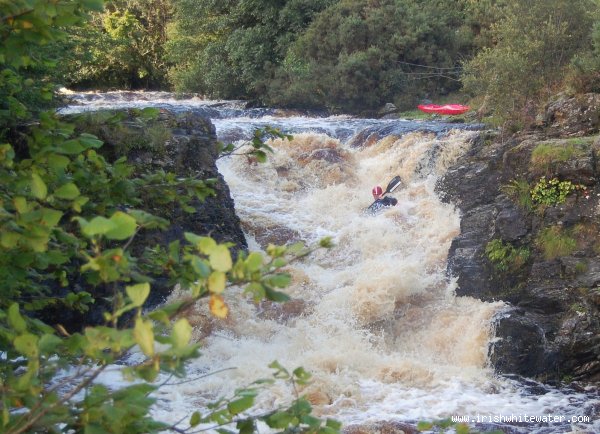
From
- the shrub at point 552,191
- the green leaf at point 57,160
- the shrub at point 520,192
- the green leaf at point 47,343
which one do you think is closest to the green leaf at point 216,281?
→ the green leaf at point 47,343

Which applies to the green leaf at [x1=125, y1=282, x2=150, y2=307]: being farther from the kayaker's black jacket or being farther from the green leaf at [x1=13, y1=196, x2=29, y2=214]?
the kayaker's black jacket

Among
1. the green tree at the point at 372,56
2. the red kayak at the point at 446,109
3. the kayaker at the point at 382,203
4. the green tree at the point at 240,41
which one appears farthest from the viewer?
the green tree at the point at 240,41

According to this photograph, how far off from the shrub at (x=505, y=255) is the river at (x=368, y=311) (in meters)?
0.61

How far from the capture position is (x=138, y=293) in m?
1.50

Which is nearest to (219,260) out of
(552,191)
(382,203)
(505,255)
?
(505,255)

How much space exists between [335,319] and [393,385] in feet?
5.68

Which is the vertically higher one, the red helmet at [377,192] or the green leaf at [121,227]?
the green leaf at [121,227]

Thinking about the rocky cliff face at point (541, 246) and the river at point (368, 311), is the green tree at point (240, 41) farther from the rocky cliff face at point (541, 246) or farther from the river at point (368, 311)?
the rocky cliff face at point (541, 246)

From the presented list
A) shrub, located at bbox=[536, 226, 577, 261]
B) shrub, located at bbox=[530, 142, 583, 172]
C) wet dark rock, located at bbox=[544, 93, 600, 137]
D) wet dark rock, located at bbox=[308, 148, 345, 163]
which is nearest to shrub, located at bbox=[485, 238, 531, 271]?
shrub, located at bbox=[536, 226, 577, 261]

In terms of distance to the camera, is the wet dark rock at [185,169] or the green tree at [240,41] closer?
the wet dark rock at [185,169]

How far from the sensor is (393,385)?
718cm

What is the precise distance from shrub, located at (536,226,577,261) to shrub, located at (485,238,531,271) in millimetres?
212

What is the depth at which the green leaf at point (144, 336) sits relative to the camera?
57.7 inches

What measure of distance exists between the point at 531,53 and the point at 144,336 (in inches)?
491
